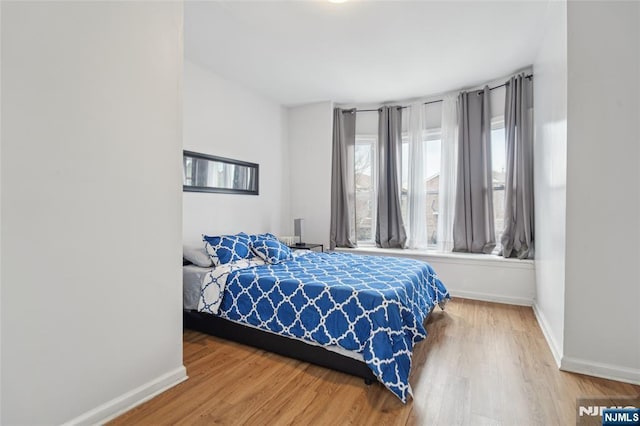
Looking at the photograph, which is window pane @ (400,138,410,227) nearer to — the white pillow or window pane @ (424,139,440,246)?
window pane @ (424,139,440,246)

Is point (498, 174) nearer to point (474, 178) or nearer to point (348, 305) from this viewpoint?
point (474, 178)

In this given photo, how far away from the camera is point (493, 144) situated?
410cm

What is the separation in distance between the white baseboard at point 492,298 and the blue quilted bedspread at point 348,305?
1080mm

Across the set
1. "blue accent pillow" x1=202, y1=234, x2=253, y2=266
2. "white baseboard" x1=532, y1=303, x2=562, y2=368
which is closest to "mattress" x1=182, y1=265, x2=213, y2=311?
"blue accent pillow" x1=202, y1=234, x2=253, y2=266

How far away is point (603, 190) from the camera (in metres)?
2.05

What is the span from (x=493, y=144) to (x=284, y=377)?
3.76 m

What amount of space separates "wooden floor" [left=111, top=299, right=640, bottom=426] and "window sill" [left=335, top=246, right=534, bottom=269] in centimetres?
120

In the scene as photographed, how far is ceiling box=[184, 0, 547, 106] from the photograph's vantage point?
2.55 m

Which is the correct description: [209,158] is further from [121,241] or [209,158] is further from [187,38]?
[121,241]

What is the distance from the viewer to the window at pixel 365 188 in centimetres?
486

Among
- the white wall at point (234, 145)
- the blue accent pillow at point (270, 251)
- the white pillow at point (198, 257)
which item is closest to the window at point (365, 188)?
the white wall at point (234, 145)

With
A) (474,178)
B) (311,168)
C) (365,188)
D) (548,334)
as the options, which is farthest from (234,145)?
(548,334)

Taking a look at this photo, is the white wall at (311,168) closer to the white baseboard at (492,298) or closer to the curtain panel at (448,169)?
the curtain panel at (448,169)

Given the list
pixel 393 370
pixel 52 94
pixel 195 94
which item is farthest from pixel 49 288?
pixel 195 94
